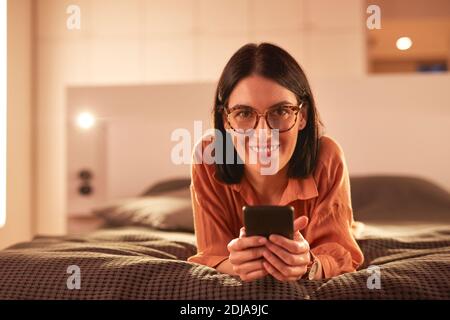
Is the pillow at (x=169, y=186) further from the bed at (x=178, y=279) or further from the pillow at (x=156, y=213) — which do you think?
the bed at (x=178, y=279)

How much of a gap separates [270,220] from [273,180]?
23 cm

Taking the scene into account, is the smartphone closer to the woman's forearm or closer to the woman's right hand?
the woman's right hand

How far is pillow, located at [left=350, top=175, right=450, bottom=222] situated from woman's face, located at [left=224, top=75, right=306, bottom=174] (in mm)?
892

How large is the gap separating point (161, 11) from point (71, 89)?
0.54 m

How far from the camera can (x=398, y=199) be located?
69.2 inches

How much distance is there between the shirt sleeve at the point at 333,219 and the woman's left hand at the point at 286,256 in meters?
0.15

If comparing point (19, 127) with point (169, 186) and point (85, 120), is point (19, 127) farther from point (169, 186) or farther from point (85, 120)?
point (169, 186)

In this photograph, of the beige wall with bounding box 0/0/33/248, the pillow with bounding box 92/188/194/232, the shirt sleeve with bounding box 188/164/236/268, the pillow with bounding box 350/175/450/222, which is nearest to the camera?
the shirt sleeve with bounding box 188/164/236/268

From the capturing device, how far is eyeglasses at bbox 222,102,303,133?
730 millimetres

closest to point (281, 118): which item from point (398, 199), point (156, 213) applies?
point (156, 213)

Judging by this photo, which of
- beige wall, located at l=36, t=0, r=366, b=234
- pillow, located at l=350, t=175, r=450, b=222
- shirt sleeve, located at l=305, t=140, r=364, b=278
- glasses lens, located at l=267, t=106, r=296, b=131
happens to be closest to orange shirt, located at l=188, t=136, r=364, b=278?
shirt sleeve, located at l=305, t=140, r=364, b=278

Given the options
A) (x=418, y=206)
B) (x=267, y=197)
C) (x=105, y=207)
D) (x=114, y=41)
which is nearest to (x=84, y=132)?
(x=114, y=41)

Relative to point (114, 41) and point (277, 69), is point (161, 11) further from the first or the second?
point (277, 69)

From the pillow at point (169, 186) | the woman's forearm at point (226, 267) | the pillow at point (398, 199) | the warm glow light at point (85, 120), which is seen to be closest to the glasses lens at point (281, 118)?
the woman's forearm at point (226, 267)
